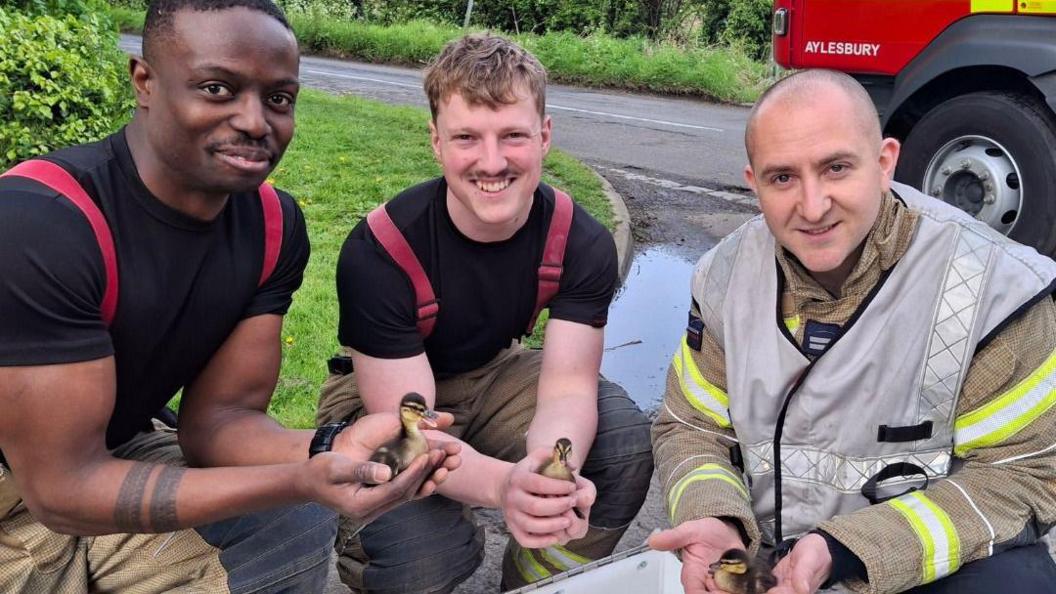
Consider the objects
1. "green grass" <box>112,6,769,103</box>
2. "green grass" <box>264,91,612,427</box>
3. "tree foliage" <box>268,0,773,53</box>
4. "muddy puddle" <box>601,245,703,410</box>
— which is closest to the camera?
"green grass" <box>264,91,612,427</box>

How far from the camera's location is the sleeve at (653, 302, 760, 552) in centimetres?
270

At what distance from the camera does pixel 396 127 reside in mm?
11945

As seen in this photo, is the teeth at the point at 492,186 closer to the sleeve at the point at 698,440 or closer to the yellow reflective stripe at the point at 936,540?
the sleeve at the point at 698,440

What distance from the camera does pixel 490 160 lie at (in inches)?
121

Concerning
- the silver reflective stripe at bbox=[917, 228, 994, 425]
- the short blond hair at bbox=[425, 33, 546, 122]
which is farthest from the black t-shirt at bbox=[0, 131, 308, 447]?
the silver reflective stripe at bbox=[917, 228, 994, 425]

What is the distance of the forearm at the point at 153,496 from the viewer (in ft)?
7.75

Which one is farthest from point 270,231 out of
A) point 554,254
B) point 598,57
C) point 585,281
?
point 598,57

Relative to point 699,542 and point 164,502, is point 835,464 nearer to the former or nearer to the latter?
point 699,542

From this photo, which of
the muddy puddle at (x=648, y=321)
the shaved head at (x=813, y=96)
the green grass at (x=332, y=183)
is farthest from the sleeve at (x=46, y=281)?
the muddy puddle at (x=648, y=321)

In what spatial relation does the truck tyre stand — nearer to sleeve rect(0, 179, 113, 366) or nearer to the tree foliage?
sleeve rect(0, 179, 113, 366)

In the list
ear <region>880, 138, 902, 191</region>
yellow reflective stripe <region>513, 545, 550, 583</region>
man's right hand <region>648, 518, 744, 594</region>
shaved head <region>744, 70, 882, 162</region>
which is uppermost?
shaved head <region>744, 70, 882, 162</region>

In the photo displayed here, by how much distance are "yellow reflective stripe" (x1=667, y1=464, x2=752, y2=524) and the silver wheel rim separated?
407cm

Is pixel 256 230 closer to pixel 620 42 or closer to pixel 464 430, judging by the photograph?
pixel 464 430

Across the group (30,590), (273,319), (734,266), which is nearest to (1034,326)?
(734,266)
